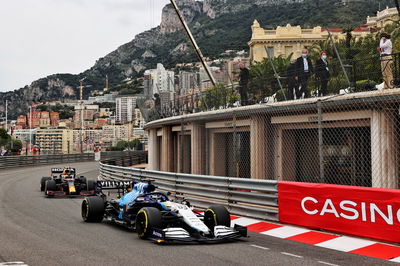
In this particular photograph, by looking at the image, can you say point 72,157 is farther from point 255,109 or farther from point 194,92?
point 255,109

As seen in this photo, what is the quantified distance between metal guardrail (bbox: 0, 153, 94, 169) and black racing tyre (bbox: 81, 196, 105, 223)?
30305 mm

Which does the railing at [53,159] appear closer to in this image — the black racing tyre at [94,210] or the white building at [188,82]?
the white building at [188,82]

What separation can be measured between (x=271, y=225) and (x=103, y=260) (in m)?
4.61

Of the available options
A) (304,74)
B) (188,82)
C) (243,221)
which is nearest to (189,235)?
(243,221)

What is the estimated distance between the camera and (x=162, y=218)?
9383 millimetres

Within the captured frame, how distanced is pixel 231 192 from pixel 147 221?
3.85m

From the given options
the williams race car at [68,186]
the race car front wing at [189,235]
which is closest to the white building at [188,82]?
the williams race car at [68,186]

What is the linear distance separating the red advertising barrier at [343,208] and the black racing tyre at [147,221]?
122 inches

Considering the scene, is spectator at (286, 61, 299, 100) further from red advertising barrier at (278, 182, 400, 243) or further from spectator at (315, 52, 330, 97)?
red advertising barrier at (278, 182, 400, 243)

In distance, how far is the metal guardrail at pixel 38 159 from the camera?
40719mm

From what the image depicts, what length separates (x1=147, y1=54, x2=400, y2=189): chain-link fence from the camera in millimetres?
11633

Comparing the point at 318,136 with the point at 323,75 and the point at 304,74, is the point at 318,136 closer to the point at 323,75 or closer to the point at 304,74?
the point at 323,75

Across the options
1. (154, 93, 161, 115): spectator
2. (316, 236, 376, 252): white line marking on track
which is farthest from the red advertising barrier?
(154, 93, 161, 115): spectator

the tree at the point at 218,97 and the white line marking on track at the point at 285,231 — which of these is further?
the tree at the point at 218,97
